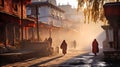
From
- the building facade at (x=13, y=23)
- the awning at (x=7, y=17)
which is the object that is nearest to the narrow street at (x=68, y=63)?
the awning at (x=7, y=17)

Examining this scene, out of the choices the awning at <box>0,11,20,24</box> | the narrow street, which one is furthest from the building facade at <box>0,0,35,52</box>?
the narrow street

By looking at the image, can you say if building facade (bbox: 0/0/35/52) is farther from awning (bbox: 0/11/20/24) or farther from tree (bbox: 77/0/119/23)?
tree (bbox: 77/0/119/23)

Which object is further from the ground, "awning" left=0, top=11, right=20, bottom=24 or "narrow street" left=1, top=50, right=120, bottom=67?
"awning" left=0, top=11, right=20, bottom=24

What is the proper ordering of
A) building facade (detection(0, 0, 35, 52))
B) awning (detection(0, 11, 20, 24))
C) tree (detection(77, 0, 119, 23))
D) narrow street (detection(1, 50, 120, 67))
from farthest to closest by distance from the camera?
building facade (detection(0, 0, 35, 52))
tree (detection(77, 0, 119, 23))
awning (detection(0, 11, 20, 24))
narrow street (detection(1, 50, 120, 67))

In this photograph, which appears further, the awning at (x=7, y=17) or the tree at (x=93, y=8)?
the tree at (x=93, y=8)

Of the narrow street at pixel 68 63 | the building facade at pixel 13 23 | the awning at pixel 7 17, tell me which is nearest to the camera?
the narrow street at pixel 68 63

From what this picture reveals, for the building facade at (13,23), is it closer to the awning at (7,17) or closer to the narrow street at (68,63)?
the awning at (7,17)

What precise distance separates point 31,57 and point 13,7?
31.8 feet

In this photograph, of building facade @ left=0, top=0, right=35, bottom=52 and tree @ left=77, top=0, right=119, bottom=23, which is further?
building facade @ left=0, top=0, right=35, bottom=52

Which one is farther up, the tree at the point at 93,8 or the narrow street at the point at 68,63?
the tree at the point at 93,8

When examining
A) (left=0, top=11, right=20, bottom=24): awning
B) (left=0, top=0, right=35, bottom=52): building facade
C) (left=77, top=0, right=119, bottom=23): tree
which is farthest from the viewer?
(left=0, top=0, right=35, bottom=52): building facade

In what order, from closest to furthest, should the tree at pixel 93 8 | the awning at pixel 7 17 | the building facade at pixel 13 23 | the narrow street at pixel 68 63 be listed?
the narrow street at pixel 68 63 < the awning at pixel 7 17 < the tree at pixel 93 8 < the building facade at pixel 13 23

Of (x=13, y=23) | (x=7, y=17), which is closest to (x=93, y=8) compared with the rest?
(x=7, y=17)

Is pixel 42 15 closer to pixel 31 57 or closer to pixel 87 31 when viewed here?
pixel 31 57
